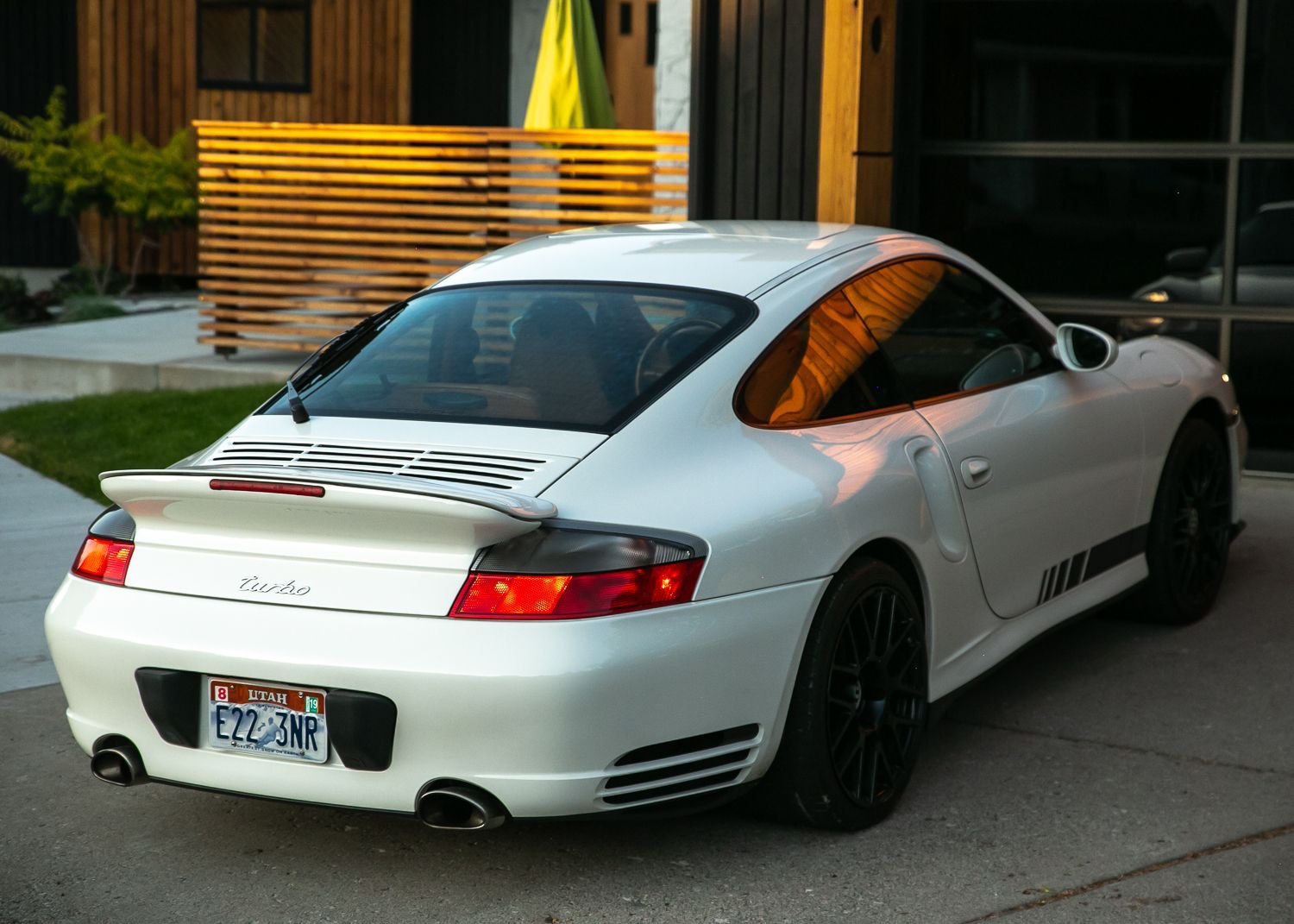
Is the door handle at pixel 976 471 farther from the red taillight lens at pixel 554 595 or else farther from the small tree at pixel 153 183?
the small tree at pixel 153 183

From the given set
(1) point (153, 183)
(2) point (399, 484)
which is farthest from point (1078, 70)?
(1) point (153, 183)

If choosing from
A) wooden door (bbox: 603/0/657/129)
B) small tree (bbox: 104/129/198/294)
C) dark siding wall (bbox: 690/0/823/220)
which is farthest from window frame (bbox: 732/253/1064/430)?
small tree (bbox: 104/129/198/294)

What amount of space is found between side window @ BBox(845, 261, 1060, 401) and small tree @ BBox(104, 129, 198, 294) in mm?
13842

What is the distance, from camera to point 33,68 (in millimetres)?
18953

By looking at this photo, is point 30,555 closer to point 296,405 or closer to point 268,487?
point 296,405

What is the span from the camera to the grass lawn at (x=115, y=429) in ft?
29.0

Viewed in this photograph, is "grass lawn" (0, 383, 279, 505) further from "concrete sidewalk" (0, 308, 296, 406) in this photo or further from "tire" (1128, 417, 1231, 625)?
"tire" (1128, 417, 1231, 625)

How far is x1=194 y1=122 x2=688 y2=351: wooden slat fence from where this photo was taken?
37.9 ft

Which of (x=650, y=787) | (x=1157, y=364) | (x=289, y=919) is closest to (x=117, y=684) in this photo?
(x=289, y=919)

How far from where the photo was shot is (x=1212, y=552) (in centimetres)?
602

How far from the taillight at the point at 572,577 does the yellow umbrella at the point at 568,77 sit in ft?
30.0

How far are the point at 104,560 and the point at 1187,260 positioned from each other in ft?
22.1

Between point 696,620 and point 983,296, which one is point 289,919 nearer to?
point 696,620

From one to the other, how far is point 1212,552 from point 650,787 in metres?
3.24
